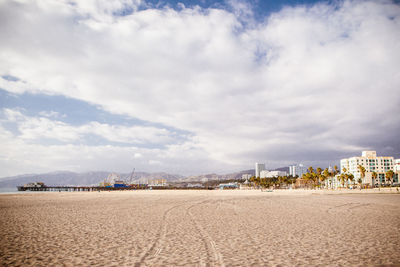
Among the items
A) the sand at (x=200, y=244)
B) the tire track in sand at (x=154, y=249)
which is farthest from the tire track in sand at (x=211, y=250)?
the tire track in sand at (x=154, y=249)

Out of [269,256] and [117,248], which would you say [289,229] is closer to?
[269,256]

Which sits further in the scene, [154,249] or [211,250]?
[154,249]

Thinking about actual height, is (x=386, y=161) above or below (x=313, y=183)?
above

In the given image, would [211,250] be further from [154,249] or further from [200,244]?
[154,249]

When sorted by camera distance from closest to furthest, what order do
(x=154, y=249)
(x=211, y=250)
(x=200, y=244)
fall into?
1. (x=211, y=250)
2. (x=154, y=249)
3. (x=200, y=244)

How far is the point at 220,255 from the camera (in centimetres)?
666

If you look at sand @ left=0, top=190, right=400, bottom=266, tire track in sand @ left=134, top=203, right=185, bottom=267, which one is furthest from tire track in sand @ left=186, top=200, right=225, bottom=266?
tire track in sand @ left=134, top=203, right=185, bottom=267

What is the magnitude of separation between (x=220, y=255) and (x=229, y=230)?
12.1 feet

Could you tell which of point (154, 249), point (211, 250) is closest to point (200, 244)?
point (211, 250)

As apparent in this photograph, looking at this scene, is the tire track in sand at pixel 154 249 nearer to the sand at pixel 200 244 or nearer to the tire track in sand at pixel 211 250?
the sand at pixel 200 244

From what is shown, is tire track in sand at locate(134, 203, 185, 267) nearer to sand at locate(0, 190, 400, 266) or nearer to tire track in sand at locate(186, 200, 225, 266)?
sand at locate(0, 190, 400, 266)

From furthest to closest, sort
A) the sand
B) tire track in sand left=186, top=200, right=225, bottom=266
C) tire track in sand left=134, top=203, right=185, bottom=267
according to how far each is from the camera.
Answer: tire track in sand left=134, top=203, right=185, bottom=267 < the sand < tire track in sand left=186, top=200, right=225, bottom=266

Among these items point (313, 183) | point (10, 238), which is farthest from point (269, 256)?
point (313, 183)

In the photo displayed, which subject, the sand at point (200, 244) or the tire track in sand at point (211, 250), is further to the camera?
the sand at point (200, 244)
